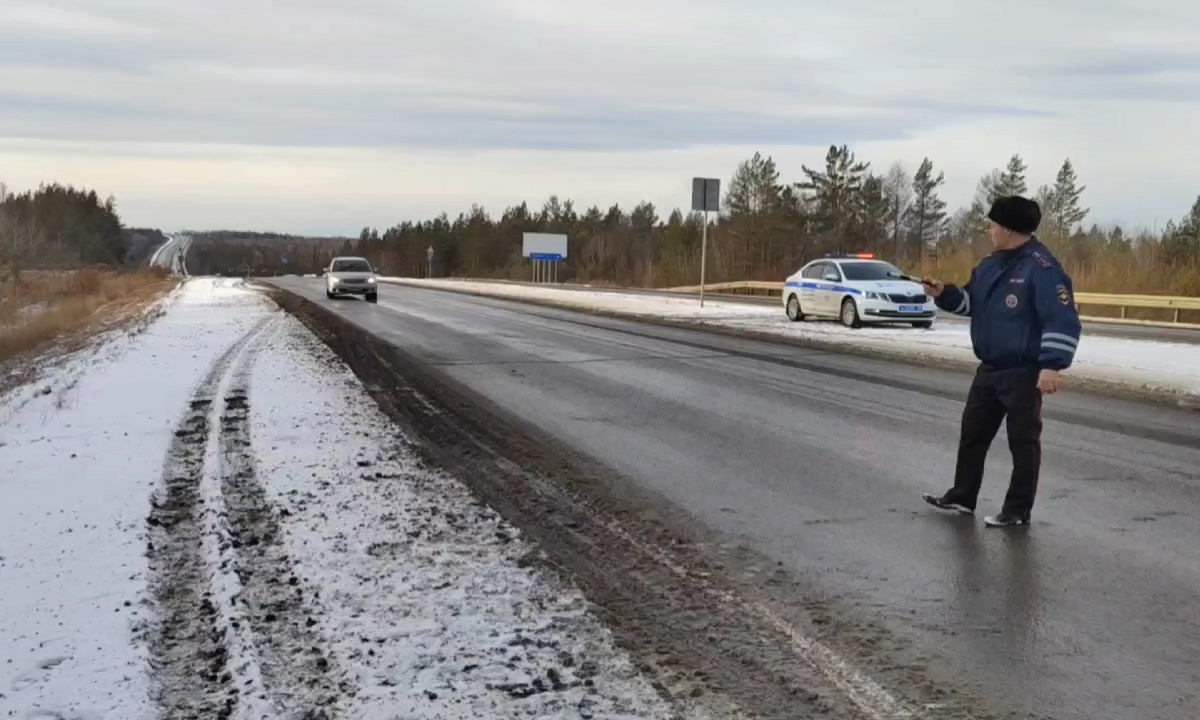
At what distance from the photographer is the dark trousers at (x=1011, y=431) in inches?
222

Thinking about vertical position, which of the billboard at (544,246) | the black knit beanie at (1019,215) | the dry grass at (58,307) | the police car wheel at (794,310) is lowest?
the dry grass at (58,307)

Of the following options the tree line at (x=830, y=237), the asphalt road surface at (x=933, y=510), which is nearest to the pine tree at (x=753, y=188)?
the tree line at (x=830, y=237)

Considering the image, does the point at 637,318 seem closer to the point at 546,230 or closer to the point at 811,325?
the point at 811,325

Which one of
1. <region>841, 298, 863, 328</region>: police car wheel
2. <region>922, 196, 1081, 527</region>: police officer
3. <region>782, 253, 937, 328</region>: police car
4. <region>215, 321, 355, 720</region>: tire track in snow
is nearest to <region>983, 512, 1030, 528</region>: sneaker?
<region>922, 196, 1081, 527</region>: police officer

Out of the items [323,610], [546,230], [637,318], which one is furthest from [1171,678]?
[546,230]

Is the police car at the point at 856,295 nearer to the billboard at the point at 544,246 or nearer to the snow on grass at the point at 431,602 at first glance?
the snow on grass at the point at 431,602

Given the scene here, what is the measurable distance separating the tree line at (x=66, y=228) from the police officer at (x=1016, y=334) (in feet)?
265

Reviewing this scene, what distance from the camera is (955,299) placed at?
19.3 ft

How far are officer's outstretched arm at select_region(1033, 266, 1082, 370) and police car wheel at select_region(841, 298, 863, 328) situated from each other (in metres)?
16.2

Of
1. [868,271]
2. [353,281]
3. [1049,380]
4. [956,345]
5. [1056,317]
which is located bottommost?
[956,345]

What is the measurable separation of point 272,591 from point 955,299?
13.9 feet

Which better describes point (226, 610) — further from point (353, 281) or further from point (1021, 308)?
point (353, 281)

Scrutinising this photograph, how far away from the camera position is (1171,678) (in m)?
3.56

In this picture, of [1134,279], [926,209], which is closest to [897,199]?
[926,209]
